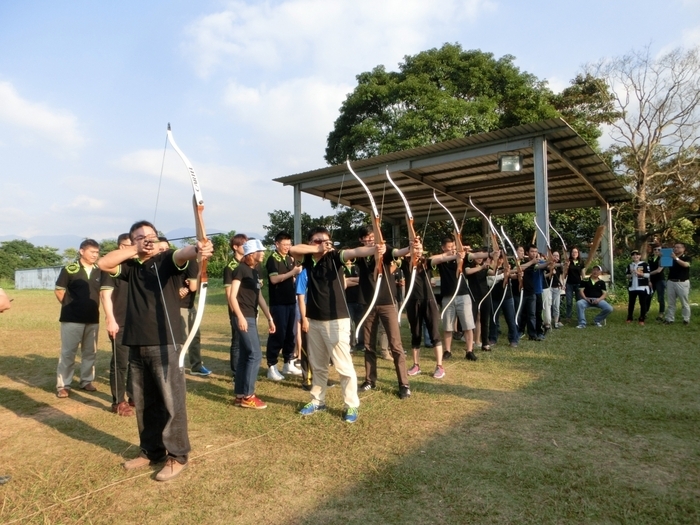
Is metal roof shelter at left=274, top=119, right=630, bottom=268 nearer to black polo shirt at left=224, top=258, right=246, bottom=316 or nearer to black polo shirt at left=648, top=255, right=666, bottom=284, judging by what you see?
black polo shirt at left=648, top=255, right=666, bottom=284

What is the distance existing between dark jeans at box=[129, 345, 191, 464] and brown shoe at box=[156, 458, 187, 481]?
0.03m

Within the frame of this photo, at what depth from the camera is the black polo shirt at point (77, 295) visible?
16.8ft

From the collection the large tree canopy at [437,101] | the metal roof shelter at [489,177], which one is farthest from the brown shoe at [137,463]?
the large tree canopy at [437,101]

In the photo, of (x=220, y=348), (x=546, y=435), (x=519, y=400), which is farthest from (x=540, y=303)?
(x=220, y=348)

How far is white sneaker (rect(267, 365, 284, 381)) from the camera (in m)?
5.70

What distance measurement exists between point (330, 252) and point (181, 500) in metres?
2.20

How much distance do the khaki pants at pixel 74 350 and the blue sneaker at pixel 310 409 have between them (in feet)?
8.41

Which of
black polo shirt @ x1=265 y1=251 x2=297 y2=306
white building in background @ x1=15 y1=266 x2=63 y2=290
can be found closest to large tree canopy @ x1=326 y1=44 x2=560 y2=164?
black polo shirt @ x1=265 y1=251 x2=297 y2=306

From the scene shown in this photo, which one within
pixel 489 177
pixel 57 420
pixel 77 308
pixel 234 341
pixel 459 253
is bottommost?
pixel 57 420

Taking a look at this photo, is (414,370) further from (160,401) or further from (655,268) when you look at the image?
(655,268)

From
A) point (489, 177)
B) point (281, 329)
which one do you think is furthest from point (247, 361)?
point (489, 177)

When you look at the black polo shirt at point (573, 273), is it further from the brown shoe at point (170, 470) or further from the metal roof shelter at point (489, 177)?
the brown shoe at point (170, 470)

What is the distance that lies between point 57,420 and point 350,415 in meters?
2.74

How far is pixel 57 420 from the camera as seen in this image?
14.6 ft
